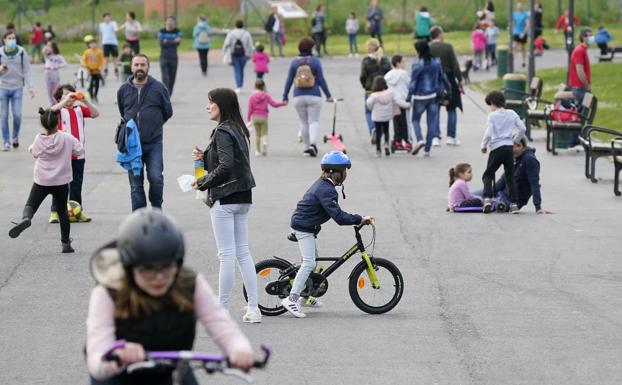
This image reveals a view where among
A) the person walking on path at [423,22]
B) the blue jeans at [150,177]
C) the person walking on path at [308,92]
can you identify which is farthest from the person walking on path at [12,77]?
the person walking on path at [423,22]

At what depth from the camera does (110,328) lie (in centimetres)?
518

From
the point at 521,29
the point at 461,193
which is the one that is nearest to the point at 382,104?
the point at 461,193

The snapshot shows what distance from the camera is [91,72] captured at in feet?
104

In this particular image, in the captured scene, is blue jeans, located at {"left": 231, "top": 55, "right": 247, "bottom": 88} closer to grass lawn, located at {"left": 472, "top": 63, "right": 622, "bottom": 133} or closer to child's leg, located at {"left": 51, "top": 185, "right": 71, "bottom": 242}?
grass lawn, located at {"left": 472, "top": 63, "right": 622, "bottom": 133}

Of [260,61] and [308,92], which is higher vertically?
[308,92]

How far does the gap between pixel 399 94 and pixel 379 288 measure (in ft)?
38.0

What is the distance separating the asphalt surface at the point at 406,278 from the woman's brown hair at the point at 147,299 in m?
3.89

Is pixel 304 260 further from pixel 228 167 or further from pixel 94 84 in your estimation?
pixel 94 84

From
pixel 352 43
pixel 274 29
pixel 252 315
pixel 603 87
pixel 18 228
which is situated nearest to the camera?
pixel 252 315

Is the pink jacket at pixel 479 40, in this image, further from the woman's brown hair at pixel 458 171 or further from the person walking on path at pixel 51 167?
the person walking on path at pixel 51 167

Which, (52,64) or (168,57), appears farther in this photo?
(168,57)

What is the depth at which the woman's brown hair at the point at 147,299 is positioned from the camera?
517 cm

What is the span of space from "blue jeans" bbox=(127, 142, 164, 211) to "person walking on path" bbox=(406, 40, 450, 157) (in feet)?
25.5

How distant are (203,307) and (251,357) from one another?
0.39m
